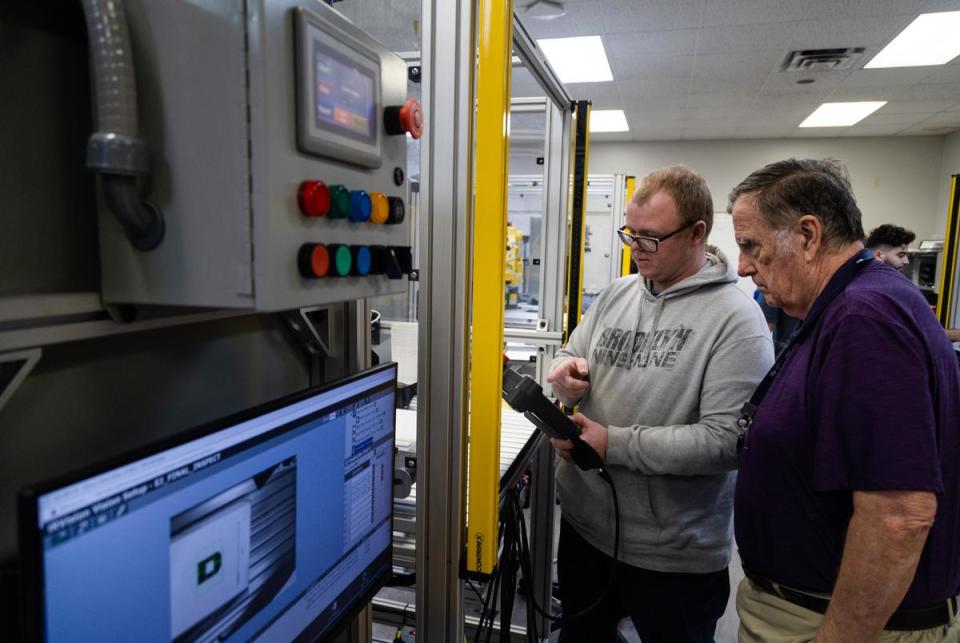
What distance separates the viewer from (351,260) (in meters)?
0.69

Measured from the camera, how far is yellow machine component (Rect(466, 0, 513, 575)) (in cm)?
96

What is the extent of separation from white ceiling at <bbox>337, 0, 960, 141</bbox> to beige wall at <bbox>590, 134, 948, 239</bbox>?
0.75 feet

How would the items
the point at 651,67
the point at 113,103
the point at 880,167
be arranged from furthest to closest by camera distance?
the point at 880,167
the point at 651,67
the point at 113,103

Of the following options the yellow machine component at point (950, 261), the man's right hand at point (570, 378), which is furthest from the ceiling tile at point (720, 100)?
the man's right hand at point (570, 378)

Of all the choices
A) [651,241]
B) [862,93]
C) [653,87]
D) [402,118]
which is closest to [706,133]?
[862,93]

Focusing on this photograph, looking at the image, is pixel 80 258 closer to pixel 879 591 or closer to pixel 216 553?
pixel 216 553

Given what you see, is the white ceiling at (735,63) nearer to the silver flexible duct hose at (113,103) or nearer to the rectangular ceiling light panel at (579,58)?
the rectangular ceiling light panel at (579,58)

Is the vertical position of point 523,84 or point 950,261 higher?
point 523,84

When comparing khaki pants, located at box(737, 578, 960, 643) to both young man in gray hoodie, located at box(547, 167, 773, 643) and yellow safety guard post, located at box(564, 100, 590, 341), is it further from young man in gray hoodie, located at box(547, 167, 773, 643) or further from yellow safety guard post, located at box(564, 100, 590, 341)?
yellow safety guard post, located at box(564, 100, 590, 341)

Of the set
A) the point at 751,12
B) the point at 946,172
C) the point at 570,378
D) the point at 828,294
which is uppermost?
the point at 751,12

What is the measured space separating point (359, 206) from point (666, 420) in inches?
34.9

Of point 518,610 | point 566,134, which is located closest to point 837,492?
point 566,134

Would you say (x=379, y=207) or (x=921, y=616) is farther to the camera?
(x=921, y=616)

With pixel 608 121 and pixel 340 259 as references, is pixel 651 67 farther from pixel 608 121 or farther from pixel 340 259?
pixel 340 259
